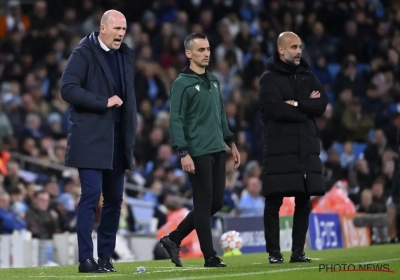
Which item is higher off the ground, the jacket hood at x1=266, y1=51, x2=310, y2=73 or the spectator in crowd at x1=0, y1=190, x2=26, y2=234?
the jacket hood at x1=266, y1=51, x2=310, y2=73

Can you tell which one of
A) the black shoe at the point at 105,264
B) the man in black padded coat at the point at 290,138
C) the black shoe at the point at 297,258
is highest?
the man in black padded coat at the point at 290,138

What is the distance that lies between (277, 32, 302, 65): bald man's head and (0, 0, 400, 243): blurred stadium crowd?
255 inches

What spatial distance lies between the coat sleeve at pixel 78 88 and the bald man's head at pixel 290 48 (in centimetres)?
187

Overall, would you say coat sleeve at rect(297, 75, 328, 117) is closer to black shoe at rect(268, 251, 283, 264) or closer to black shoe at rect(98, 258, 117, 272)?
black shoe at rect(268, 251, 283, 264)

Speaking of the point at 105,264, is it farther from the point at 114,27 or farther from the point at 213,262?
the point at 114,27

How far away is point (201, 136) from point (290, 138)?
2.87 ft

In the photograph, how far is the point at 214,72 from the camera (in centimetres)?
2125

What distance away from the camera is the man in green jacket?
Answer: 29.9 ft

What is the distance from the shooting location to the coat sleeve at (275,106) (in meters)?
9.52

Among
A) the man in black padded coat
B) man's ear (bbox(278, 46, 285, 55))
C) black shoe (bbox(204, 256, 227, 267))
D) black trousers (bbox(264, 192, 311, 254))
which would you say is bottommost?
black shoe (bbox(204, 256, 227, 267))

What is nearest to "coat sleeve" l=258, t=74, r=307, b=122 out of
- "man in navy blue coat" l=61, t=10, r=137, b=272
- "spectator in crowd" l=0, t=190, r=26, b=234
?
"man in navy blue coat" l=61, t=10, r=137, b=272

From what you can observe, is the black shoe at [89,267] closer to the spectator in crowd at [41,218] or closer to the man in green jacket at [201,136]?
the man in green jacket at [201,136]

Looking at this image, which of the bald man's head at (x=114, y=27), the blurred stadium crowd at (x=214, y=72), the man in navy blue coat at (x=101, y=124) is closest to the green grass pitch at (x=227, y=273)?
the man in navy blue coat at (x=101, y=124)

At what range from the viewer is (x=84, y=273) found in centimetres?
862
